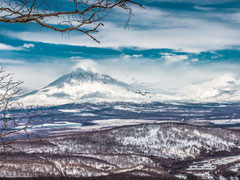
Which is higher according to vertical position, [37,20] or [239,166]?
[37,20]

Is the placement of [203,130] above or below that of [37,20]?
below

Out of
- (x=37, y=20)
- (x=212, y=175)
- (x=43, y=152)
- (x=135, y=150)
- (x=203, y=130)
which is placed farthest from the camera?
(x=203, y=130)

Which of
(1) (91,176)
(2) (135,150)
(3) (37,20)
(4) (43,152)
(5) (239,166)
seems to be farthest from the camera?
(2) (135,150)

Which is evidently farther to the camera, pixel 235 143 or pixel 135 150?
pixel 235 143

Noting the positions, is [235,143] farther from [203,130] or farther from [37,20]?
[37,20]

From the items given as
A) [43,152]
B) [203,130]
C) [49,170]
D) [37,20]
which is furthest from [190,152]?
[37,20]

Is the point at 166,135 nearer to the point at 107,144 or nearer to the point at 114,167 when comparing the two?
the point at 107,144

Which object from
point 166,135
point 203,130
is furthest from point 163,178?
point 203,130

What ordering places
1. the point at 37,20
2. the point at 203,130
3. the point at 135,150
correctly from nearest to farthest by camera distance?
the point at 37,20 → the point at 135,150 → the point at 203,130

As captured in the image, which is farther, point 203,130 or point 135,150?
point 203,130
